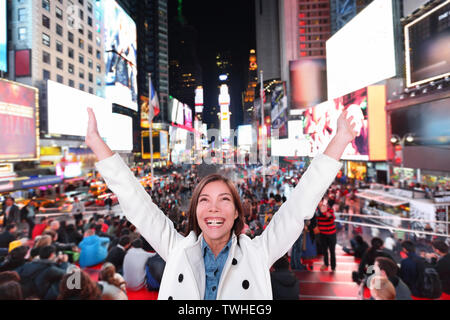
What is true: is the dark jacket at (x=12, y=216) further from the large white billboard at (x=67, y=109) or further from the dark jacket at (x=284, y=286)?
the large white billboard at (x=67, y=109)

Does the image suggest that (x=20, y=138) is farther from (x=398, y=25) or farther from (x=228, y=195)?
(x=398, y=25)

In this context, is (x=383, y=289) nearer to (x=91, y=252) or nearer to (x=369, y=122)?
(x=91, y=252)

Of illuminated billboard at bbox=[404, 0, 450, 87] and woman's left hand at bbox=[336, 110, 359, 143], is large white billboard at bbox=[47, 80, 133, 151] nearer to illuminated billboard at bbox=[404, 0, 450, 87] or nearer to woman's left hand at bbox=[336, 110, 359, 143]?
woman's left hand at bbox=[336, 110, 359, 143]

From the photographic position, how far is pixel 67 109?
14.3 m

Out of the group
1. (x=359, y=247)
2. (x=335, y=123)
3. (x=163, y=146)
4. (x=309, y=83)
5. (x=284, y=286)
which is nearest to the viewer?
(x=284, y=286)

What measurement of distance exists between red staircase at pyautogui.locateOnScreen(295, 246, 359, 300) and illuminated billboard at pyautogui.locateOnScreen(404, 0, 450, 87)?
12.1 m

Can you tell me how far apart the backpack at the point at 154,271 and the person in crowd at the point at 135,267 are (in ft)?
0.22

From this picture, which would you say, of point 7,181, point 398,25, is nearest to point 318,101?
point 398,25

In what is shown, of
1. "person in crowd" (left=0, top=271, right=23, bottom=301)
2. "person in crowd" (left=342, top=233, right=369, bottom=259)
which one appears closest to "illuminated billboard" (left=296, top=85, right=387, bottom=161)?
"person in crowd" (left=342, top=233, right=369, bottom=259)

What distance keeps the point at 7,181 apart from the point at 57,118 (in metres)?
4.25

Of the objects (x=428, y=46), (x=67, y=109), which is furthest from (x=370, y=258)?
(x=67, y=109)

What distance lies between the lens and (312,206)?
3.59 feet

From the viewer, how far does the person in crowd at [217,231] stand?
42.2 inches

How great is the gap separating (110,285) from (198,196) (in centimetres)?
207
